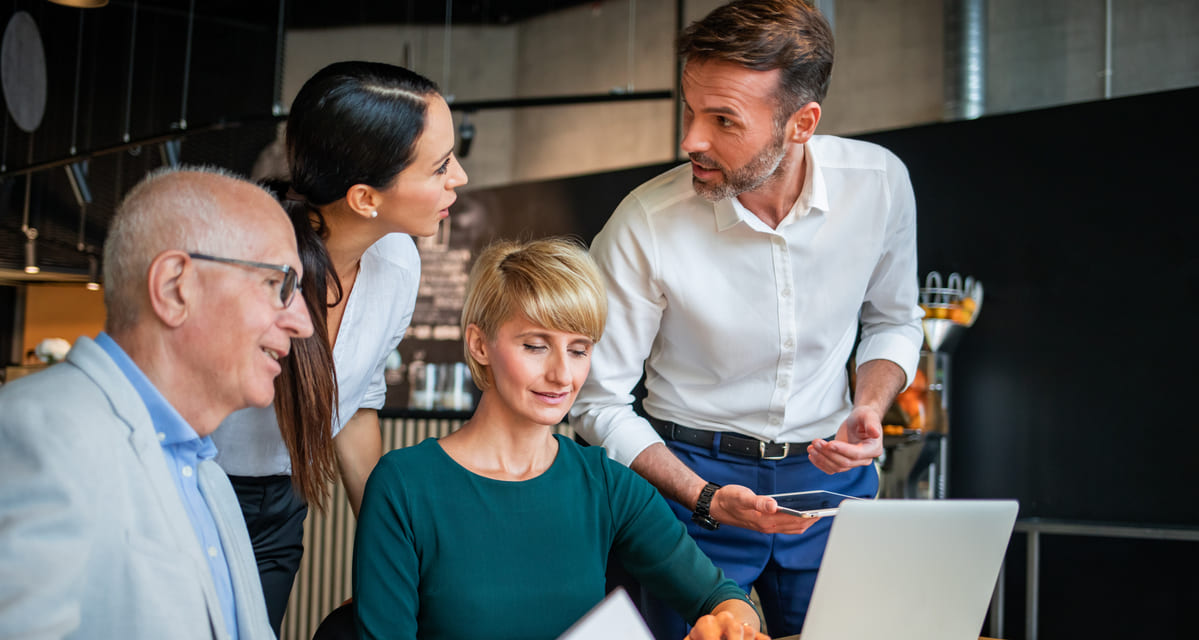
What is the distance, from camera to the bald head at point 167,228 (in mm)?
1090

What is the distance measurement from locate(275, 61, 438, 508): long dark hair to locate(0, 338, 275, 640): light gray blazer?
57 cm

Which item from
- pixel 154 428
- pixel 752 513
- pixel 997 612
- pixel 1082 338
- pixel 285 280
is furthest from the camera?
pixel 1082 338

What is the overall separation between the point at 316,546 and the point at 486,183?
6.21m

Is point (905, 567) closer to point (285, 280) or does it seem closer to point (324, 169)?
point (285, 280)

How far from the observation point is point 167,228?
3.63 feet

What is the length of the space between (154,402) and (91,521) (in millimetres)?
185

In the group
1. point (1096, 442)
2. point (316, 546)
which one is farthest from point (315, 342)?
point (1096, 442)

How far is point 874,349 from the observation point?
2.11 metres

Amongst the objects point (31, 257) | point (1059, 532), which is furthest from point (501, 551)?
point (31, 257)

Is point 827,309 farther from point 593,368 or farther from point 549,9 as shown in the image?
point 549,9

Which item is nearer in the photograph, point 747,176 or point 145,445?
point 145,445

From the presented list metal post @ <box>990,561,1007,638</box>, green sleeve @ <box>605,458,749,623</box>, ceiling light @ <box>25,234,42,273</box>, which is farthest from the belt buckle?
ceiling light @ <box>25,234,42,273</box>

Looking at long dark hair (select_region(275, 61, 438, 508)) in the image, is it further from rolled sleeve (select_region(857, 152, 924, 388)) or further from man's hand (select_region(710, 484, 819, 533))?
rolled sleeve (select_region(857, 152, 924, 388))

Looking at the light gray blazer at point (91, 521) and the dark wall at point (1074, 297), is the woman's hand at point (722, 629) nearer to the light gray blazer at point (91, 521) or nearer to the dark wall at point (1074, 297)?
the light gray blazer at point (91, 521)
